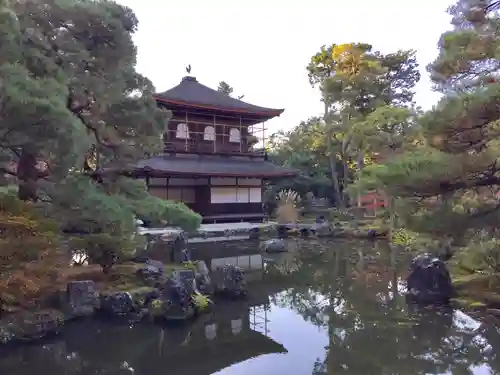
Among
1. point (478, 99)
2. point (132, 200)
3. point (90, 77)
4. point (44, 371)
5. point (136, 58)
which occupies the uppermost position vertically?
point (136, 58)

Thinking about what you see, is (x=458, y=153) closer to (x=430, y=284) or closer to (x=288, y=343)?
(x=430, y=284)

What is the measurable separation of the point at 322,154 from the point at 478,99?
24.5 meters

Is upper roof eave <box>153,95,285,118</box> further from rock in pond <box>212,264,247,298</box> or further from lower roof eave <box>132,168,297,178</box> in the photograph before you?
rock in pond <box>212,264,247,298</box>

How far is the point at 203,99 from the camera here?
71.6ft

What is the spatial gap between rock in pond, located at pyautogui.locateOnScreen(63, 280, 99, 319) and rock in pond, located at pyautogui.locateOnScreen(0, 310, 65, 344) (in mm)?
231

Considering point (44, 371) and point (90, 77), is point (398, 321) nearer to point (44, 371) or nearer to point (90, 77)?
point (44, 371)

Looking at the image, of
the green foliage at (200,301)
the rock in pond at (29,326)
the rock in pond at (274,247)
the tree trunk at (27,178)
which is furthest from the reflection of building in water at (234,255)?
the tree trunk at (27,178)

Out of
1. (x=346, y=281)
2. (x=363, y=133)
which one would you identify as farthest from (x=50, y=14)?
(x=363, y=133)

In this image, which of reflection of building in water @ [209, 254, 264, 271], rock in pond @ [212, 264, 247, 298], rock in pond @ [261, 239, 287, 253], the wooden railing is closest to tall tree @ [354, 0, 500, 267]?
rock in pond @ [212, 264, 247, 298]

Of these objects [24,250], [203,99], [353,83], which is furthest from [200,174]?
[24,250]

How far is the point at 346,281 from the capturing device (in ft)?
32.9

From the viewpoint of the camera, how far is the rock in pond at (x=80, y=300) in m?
6.84

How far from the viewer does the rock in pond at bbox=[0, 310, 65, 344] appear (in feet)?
19.5

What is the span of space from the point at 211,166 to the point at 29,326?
14575 millimetres
